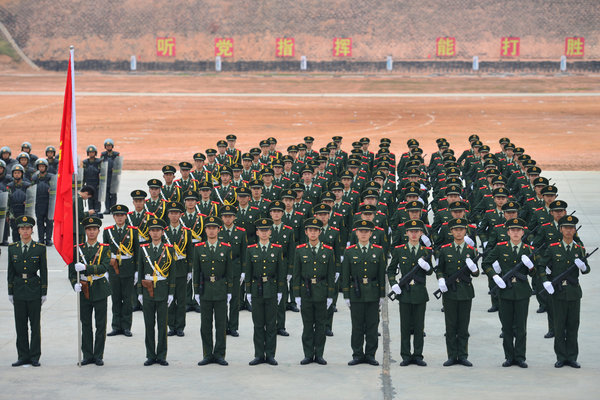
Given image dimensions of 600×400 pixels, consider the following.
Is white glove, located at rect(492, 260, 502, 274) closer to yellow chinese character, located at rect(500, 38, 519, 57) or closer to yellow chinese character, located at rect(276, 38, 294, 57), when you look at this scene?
yellow chinese character, located at rect(276, 38, 294, 57)

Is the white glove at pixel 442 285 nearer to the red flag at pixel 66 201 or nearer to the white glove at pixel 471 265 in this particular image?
the white glove at pixel 471 265

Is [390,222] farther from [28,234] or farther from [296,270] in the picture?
[28,234]

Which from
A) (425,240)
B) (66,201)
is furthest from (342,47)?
(66,201)

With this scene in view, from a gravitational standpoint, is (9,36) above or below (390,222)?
above

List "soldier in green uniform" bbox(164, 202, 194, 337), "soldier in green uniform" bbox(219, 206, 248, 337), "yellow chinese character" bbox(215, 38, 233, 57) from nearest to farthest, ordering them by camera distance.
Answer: "soldier in green uniform" bbox(219, 206, 248, 337), "soldier in green uniform" bbox(164, 202, 194, 337), "yellow chinese character" bbox(215, 38, 233, 57)

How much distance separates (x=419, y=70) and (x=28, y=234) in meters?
56.1

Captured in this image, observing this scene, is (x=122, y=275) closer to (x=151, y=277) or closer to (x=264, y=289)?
(x=151, y=277)

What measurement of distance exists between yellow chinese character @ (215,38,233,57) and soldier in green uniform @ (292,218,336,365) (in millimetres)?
58842

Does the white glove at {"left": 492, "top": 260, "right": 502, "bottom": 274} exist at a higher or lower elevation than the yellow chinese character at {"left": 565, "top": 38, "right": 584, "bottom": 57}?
lower

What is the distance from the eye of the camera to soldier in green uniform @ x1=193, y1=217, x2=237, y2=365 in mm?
10719

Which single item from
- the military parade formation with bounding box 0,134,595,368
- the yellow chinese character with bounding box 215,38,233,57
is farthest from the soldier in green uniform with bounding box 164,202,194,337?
the yellow chinese character with bounding box 215,38,233,57

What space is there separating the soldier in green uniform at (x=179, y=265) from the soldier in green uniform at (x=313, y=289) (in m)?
1.77

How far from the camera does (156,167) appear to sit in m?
31.0

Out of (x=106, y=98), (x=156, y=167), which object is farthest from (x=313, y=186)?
(x=106, y=98)
